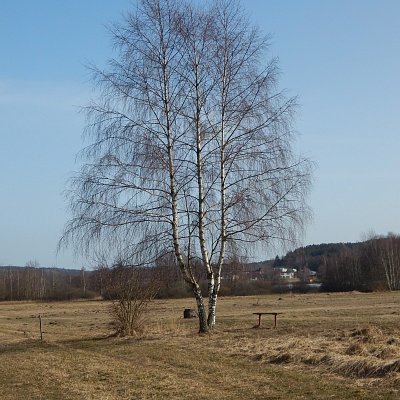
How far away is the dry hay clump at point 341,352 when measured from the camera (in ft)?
38.9

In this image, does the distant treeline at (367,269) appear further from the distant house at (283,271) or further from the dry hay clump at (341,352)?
the dry hay clump at (341,352)

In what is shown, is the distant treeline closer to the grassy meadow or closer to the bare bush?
the bare bush

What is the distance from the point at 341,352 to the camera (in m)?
14.2

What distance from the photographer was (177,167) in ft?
68.5

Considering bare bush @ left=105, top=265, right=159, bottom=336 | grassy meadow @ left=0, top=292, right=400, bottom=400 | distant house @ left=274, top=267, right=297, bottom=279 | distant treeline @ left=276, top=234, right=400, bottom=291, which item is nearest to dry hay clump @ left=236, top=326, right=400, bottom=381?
grassy meadow @ left=0, top=292, right=400, bottom=400

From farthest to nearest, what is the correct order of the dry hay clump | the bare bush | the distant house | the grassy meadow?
the distant house
the bare bush
the dry hay clump
the grassy meadow

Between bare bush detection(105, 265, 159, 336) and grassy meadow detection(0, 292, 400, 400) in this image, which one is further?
bare bush detection(105, 265, 159, 336)

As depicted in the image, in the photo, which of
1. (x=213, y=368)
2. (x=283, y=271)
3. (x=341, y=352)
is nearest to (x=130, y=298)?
(x=213, y=368)

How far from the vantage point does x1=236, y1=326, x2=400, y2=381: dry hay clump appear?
11861 mm

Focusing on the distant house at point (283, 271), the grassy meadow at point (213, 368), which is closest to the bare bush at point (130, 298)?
the grassy meadow at point (213, 368)

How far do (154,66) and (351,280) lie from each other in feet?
267

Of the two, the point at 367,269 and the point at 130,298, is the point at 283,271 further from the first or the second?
the point at 130,298

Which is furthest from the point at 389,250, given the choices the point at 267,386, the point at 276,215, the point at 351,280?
the point at 267,386

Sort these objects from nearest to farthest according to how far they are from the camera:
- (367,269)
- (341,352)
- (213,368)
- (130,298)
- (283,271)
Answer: (213,368), (341,352), (130,298), (283,271), (367,269)
